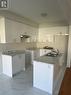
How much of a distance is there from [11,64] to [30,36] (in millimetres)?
2299

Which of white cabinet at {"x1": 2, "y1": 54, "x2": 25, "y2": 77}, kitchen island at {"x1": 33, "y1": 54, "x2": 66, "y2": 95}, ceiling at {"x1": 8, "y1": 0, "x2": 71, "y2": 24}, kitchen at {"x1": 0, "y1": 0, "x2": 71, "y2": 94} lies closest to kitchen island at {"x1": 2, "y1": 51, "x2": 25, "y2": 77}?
white cabinet at {"x1": 2, "y1": 54, "x2": 25, "y2": 77}

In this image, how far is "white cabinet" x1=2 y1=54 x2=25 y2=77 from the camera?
11.0 feet

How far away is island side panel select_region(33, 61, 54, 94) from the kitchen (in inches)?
19.6

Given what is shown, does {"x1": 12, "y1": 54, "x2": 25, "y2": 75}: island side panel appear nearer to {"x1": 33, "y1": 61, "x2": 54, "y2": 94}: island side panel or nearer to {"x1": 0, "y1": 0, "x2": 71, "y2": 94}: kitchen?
{"x1": 0, "y1": 0, "x2": 71, "y2": 94}: kitchen

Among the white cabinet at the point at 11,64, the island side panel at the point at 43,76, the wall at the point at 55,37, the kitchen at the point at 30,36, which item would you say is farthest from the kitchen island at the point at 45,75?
the wall at the point at 55,37

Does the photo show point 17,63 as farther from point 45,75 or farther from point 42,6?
point 42,6

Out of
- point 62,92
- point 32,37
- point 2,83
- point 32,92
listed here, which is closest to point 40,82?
point 32,92

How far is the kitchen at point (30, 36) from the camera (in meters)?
3.48

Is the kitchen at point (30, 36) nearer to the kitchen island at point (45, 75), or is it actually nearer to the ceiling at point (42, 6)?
the kitchen island at point (45, 75)

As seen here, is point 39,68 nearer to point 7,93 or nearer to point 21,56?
point 7,93

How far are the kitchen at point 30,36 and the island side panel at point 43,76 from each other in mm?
499

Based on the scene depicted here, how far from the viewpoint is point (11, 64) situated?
10.9 feet

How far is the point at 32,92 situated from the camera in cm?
241

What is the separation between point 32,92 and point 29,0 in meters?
2.45
